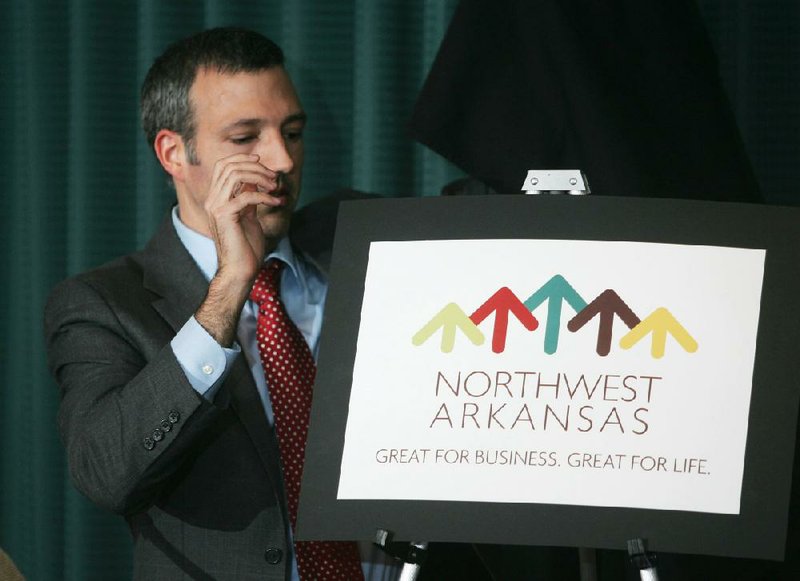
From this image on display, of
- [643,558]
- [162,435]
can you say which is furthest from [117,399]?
[643,558]

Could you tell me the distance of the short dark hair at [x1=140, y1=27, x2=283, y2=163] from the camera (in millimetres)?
1729

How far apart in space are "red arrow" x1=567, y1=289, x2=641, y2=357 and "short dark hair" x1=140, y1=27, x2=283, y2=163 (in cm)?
76

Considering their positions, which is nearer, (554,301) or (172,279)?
(554,301)

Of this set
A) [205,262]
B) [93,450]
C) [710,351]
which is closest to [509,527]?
[710,351]

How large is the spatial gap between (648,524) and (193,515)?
26.2 inches

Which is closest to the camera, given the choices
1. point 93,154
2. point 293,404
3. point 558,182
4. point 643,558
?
point 643,558

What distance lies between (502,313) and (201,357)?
42 centimetres

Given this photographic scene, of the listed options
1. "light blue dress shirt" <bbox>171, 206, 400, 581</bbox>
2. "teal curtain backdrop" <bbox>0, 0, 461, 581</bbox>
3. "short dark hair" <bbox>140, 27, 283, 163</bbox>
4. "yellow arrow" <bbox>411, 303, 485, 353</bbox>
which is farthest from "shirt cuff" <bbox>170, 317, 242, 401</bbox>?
"teal curtain backdrop" <bbox>0, 0, 461, 581</bbox>

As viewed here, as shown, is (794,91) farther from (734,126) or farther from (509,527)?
(509,527)

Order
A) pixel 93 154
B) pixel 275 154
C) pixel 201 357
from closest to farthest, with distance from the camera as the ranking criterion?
1. pixel 201 357
2. pixel 275 154
3. pixel 93 154

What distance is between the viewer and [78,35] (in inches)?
81.2

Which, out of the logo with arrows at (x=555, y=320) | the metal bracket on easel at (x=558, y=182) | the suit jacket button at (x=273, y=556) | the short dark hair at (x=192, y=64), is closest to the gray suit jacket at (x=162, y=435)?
the suit jacket button at (x=273, y=556)

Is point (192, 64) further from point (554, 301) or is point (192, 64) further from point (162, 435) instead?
point (554, 301)

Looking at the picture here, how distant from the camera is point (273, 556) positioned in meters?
1.50
